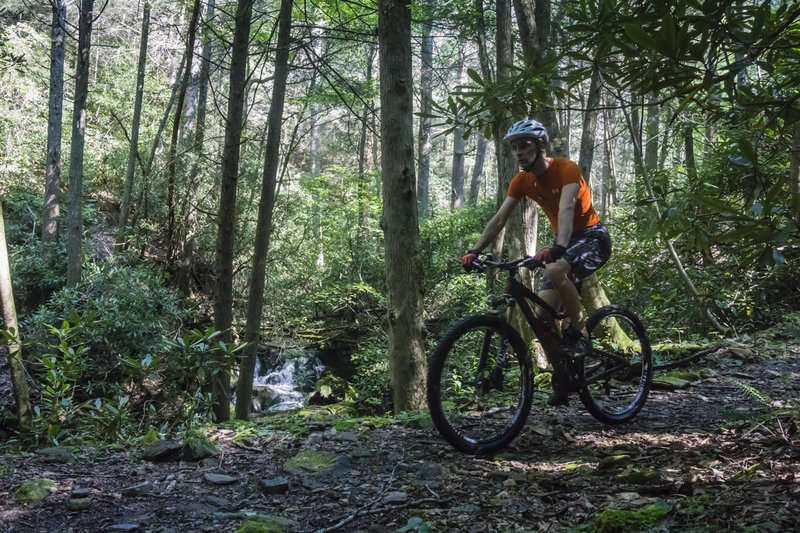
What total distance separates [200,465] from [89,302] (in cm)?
656

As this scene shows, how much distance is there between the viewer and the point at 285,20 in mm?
7539

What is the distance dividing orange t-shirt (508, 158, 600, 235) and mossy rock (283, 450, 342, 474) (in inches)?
90.1

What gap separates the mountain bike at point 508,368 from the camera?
381cm

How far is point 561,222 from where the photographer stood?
4008 mm

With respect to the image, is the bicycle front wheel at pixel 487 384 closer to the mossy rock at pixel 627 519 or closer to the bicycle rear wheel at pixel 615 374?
the bicycle rear wheel at pixel 615 374

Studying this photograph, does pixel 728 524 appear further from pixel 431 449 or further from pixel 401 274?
pixel 401 274

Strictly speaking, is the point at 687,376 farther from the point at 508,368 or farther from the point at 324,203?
the point at 324,203

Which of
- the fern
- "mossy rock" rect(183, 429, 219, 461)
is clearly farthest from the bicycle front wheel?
the fern

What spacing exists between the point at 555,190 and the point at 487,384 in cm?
154

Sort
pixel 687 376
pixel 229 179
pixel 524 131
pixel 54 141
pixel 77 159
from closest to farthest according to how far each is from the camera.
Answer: pixel 524 131, pixel 687 376, pixel 229 179, pixel 77 159, pixel 54 141

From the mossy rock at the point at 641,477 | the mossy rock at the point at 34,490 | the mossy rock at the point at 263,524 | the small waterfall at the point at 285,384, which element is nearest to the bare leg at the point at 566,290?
the mossy rock at the point at 641,477

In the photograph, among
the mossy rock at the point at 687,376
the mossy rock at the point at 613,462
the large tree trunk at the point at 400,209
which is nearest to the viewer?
the mossy rock at the point at 613,462

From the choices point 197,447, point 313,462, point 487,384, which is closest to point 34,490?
point 197,447

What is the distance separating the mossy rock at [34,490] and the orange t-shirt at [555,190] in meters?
3.61
